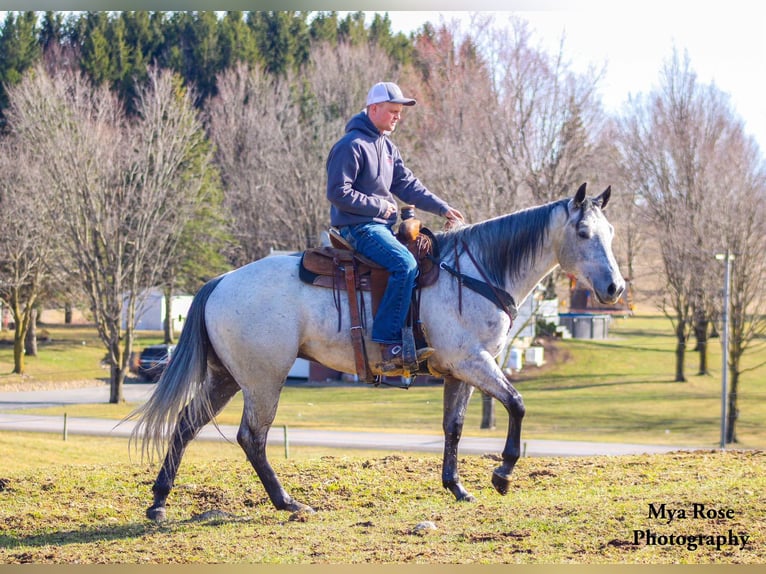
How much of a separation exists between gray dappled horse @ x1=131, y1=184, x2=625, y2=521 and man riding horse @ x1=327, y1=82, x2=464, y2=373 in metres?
0.29

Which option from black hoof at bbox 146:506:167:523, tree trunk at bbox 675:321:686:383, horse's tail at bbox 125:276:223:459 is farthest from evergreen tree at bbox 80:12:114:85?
black hoof at bbox 146:506:167:523

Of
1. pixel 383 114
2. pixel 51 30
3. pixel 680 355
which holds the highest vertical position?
pixel 51 30

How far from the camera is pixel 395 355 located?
866 cm

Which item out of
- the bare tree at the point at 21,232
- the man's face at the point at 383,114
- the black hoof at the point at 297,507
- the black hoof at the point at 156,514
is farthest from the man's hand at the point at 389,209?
the bare tree at the point at 21,232

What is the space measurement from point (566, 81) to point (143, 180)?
17.1m

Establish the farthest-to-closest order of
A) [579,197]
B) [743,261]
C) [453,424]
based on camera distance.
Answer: [743,261]
[453,424]
[579,197]

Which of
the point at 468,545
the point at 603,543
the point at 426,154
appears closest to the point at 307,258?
the point at 468,545

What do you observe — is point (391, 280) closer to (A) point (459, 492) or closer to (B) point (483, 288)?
(B) point (483, 288)

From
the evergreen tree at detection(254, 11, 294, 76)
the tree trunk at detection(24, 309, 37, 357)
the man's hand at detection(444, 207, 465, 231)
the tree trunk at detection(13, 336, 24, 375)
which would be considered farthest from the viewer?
the evergreen tree at detection(254, 11, 294, 76)

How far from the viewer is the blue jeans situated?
28.4ft

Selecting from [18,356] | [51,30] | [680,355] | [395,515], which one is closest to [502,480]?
[395,515]

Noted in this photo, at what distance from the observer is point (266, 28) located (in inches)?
2734

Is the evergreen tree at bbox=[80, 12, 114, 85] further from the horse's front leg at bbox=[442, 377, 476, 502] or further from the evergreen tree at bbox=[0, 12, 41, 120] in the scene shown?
the horse's front leg at bbox=[442, 377, 476, 502]

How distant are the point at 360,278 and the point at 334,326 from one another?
500 mm
